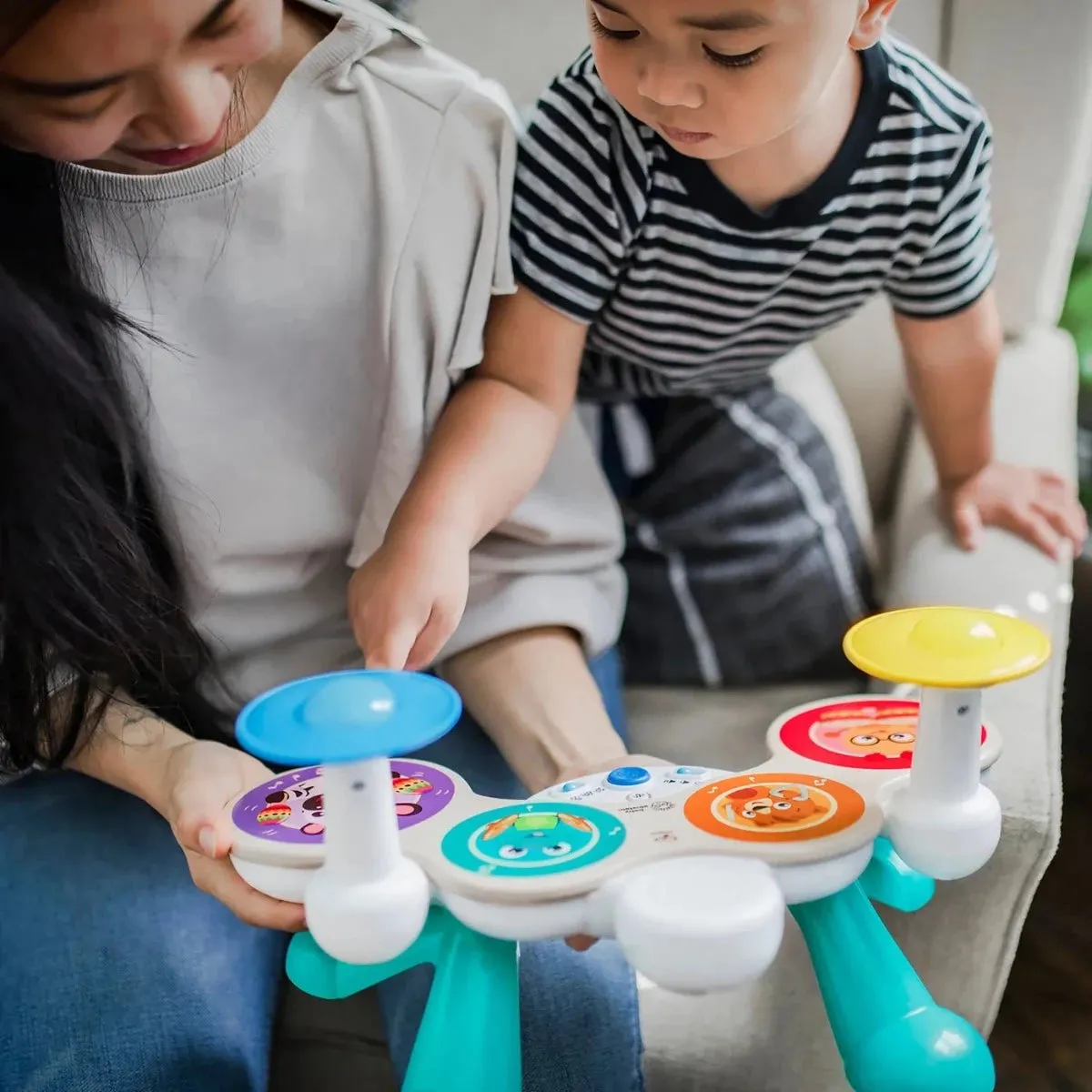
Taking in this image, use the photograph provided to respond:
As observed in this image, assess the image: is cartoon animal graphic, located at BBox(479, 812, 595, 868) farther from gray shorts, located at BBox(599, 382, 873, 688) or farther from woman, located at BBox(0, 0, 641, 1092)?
gray shorts, located at BBox(599, 382, 873, 688)

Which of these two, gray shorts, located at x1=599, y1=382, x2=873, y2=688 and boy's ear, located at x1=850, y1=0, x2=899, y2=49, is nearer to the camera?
boy's ear, located at x1=850, y1=0, x2=899, y2=49

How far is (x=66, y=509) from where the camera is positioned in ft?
1.63

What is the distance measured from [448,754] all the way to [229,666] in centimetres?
12

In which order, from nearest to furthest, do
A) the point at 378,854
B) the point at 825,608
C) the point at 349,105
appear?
the point at 378,854 < the point at 349,105 < the point at 825,608

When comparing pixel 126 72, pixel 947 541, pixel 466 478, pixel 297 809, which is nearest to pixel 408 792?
pixel 297 809

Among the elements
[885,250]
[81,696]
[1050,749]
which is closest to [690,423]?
[885,250]

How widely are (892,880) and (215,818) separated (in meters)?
0.25

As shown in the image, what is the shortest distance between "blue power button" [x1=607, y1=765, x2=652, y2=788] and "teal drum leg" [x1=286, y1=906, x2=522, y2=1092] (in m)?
0.07

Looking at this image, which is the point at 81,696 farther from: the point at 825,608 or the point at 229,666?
the point at 825,608

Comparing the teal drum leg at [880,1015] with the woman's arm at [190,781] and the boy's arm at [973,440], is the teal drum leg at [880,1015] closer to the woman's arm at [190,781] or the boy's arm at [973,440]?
the woman's arm at [190,781]

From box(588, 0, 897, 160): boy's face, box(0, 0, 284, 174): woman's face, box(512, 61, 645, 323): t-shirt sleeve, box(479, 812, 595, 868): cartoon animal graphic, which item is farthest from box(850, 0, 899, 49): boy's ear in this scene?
box(479, 812, 595, 868): cartoon animal graphic

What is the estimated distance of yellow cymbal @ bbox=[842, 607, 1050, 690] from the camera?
38 cm

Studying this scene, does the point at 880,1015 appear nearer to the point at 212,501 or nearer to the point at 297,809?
the point at 297,809

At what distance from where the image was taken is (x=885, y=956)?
425 millimetres
